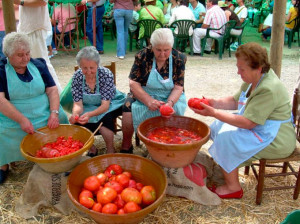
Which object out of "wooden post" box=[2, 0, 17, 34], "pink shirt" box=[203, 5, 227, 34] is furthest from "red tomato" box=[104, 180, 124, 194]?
"pink shirt" box=[203, 5, 227, 34]

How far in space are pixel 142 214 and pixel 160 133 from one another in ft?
3.44

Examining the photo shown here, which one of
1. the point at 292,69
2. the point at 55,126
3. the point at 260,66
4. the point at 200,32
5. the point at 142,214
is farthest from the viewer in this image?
the point at 200,32

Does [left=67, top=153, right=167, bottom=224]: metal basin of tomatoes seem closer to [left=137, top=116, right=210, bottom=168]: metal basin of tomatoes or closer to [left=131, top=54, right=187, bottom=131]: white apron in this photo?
[left=137, top=116, right=210, bottom=168]: metal basin of tomatoes

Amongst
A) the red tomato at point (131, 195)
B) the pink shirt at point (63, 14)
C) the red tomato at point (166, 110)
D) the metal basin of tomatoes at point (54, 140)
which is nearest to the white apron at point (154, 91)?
the red tomato at point (166, 110)

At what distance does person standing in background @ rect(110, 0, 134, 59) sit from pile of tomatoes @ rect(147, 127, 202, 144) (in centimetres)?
587

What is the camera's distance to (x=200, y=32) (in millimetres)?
9469

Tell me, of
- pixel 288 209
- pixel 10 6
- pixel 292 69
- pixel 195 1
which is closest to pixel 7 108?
pixel 10 6

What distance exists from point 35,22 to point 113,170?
2.77 m

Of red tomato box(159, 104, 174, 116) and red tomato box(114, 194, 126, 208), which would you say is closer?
red tomato box(114, 194, 126, 208)

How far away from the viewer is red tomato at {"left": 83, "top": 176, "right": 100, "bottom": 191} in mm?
2709

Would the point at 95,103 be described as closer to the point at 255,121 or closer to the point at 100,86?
the point at 100,86

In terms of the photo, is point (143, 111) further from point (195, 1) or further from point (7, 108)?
point (195, 1)

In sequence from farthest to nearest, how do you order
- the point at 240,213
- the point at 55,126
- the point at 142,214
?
the point at 55,126 → the point at 240,213 → the point at 142,214

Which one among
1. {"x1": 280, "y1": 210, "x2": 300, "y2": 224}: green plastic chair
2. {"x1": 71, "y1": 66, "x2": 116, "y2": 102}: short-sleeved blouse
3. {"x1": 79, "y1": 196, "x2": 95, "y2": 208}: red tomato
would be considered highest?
{"x1": 71, "y1": 66, "x2": 116, "y2": 102}: short-sleeved blouse
